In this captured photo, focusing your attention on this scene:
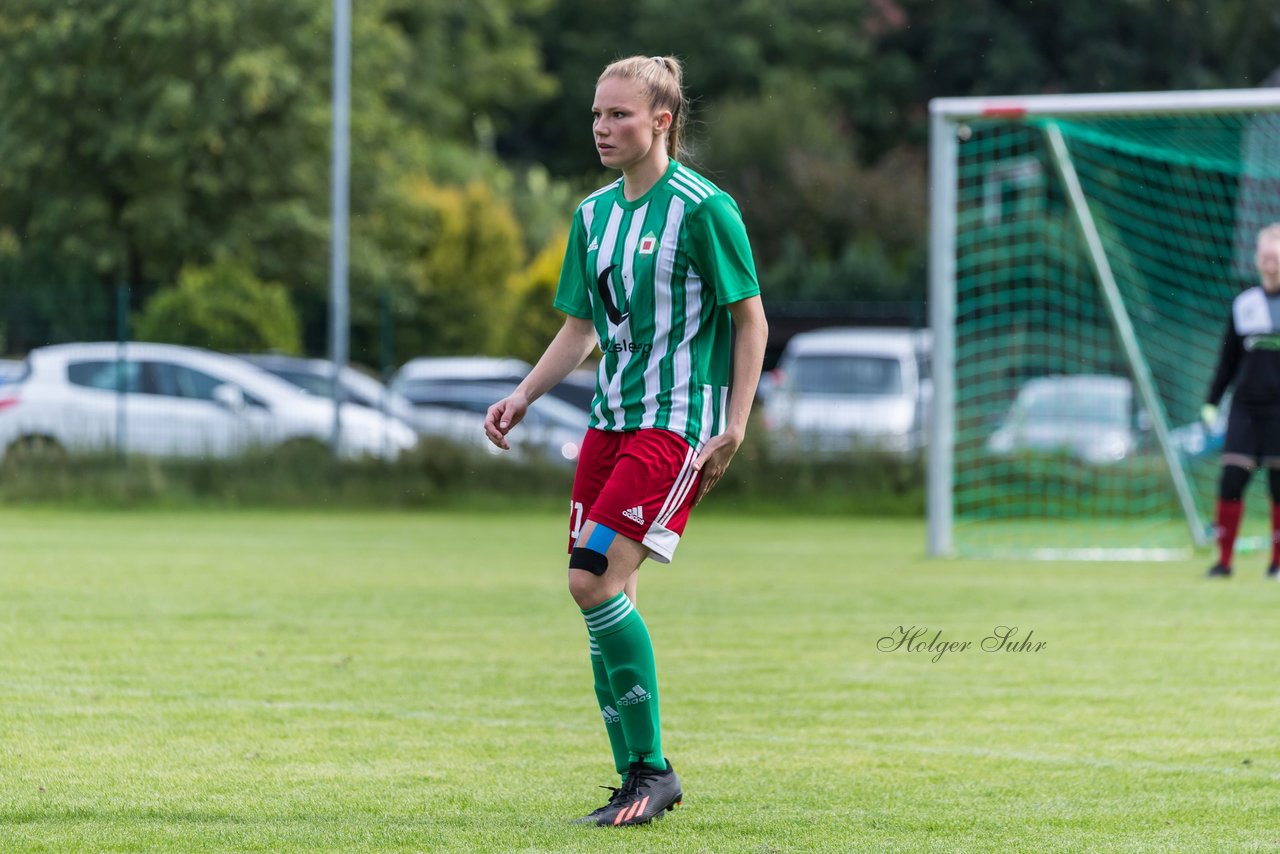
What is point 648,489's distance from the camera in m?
4.87

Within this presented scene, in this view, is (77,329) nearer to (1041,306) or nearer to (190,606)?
(190,606)

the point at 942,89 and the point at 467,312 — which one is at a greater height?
the point at 942,89

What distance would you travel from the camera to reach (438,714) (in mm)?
6660

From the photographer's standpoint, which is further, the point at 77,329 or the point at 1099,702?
the point at 77,329

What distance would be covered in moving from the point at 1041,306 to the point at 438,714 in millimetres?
22777

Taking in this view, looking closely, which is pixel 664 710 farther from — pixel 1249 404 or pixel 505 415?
pixel 1249 404

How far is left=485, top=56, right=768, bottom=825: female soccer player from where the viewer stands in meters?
4.88

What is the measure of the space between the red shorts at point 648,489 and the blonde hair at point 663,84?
833 mm

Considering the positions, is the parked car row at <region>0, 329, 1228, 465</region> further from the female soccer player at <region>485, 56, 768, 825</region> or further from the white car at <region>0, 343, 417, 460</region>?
the female soccer player at <region>485, 56, 768, 825</region>

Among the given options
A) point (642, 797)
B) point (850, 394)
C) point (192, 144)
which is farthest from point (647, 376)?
point (192, 144)

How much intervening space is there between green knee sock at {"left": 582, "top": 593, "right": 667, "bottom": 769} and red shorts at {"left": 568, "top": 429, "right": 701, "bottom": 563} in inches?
7.1

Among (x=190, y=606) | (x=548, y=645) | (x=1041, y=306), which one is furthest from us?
(x=1041, y=306)

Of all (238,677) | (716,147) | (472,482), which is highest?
(716,147)

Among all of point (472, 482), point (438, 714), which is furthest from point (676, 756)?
point (472, 482)
